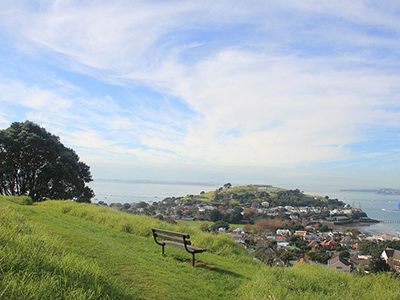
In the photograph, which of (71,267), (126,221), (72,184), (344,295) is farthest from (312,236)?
(72,184)

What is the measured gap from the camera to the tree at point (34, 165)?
24.2 metres

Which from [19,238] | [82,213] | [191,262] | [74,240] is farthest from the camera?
[82,213]

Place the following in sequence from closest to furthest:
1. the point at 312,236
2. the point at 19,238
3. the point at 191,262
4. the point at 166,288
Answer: the point at 19,238 < the point at 166,288 < the point at 191,262 < the point at 312,236

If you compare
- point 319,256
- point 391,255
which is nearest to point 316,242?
point 319,256

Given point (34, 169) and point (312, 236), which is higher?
point (34, 169)

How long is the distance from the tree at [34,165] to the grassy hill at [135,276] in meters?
17.3

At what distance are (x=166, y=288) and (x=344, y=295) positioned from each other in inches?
128

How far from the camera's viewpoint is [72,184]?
2677 centimetres

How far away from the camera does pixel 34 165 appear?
25031 millimetres

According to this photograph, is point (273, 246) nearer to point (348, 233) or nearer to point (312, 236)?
point (312, 236)

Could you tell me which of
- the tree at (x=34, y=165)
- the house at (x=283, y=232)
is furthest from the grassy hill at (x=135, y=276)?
the tree at (x=34, y=165)

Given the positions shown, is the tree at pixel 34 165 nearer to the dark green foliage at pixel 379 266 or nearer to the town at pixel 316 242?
the town at pixel 316 242

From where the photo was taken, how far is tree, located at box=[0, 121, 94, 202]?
24188 mm

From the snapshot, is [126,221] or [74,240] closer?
[74,240]
